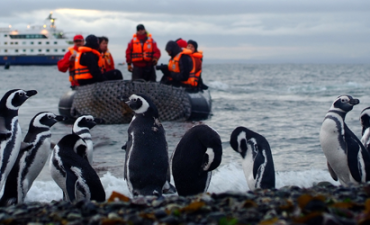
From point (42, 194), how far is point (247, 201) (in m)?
3.06

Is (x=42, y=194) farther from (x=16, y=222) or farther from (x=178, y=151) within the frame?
(x=16, y=222)

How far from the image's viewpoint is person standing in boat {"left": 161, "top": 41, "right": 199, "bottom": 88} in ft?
33.5

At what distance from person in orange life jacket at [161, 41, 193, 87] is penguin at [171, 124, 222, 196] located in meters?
6.00

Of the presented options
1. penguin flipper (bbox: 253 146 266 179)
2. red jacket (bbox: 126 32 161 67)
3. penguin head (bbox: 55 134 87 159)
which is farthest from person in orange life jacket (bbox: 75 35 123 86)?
penguin flipper (bbox: 253 146 266 179)

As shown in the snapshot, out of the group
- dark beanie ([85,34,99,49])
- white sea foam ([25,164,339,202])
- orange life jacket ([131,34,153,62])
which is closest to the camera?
white sea foam ([25,164,339,202])

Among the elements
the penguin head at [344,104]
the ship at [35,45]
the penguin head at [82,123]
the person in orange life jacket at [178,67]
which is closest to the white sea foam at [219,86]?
the person in orange life jacket at [178,67]

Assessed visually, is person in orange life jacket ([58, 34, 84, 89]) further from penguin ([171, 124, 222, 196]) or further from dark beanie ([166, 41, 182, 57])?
penguin ([171, 124, 222, 196])

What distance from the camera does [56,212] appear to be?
9.46 ft

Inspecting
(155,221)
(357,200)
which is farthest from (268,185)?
(155,221)

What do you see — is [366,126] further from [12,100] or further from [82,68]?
[82,68]

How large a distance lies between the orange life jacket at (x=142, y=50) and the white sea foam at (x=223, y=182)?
15.8ft

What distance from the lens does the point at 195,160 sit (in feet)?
14.1

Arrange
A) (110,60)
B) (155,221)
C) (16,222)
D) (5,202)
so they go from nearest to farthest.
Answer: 1. (155,221)
2. (16,222)
3. (5,202)
4. (110,60)

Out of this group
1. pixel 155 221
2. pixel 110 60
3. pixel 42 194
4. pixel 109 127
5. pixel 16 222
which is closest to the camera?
pixel 155 221
